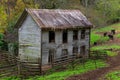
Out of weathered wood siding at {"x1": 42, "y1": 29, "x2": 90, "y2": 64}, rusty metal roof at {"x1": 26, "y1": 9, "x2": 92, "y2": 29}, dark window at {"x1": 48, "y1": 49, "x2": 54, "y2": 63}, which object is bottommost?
dark window at {"x1": 48, "y1": 49, "x2": 54, "y2": 63}

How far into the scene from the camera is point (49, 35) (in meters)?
41.1

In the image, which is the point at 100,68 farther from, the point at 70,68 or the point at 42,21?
the point at 42,21

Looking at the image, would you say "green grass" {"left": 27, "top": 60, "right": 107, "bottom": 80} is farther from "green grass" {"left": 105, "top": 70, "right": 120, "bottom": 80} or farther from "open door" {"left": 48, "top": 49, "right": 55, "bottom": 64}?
"green grass" {"left": 105, "top": 70, "right": 120, "bottom": 80}

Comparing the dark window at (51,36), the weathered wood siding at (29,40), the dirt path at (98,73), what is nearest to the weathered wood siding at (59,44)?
the dark window at (51,36)

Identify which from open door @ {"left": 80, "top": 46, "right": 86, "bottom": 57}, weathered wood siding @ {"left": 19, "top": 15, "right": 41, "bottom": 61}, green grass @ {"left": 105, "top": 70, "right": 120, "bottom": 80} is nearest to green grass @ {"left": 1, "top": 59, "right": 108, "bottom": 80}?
open door @ {"left": 80, "top": 46, "right": 86, "bottom": 57}

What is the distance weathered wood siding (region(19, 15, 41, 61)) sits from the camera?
40.1 meters

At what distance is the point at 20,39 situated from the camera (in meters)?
42.7

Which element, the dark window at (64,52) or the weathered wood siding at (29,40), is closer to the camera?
the weathered wood siding at (29,40)

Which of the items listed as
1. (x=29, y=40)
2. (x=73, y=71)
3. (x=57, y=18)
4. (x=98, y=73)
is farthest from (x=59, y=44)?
(x=98, y=73)

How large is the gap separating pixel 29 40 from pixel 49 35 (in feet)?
8.88

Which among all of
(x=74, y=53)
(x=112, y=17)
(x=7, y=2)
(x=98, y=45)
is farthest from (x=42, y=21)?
(x=112, y=17)

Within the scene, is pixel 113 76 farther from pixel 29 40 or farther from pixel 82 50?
pixel 82 50

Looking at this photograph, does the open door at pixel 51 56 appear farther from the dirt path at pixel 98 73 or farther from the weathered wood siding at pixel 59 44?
the dirt path at pixel 98 73

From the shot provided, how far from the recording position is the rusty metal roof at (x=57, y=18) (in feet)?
132
